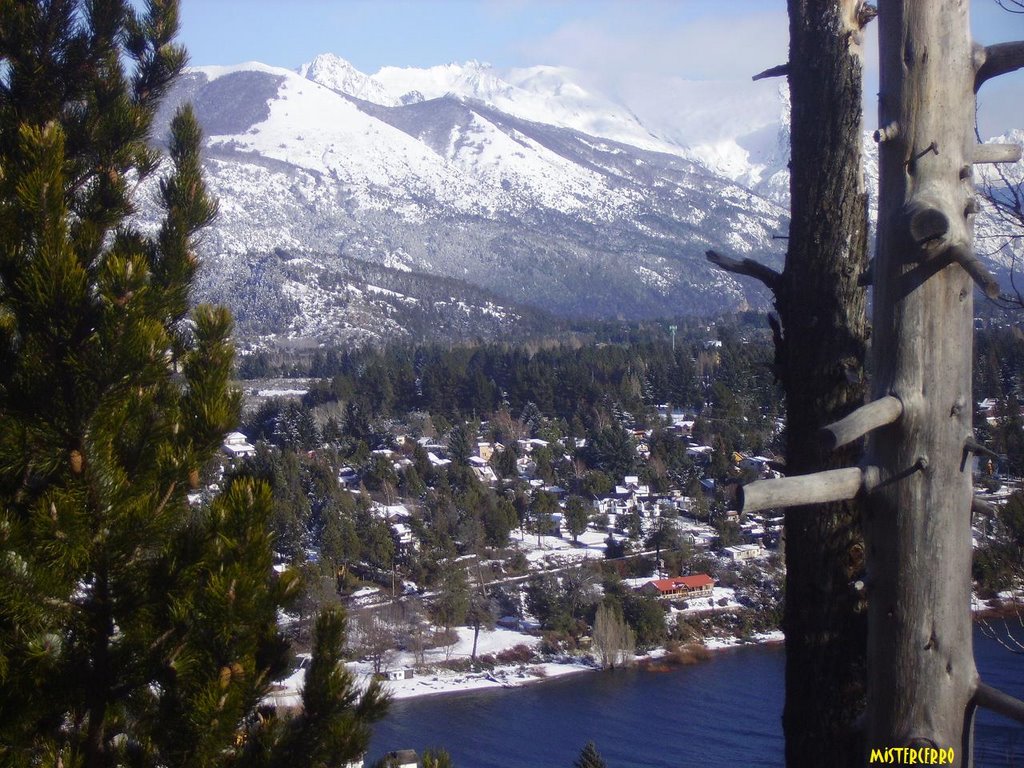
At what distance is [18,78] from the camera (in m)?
2.29

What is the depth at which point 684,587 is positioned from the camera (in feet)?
41.4

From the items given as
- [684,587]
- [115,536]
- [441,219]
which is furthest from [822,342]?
Answer: [441,219]

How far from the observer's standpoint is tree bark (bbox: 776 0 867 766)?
1.99m

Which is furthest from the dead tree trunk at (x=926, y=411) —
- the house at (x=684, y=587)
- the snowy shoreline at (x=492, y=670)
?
the house at (x=684, y=587)

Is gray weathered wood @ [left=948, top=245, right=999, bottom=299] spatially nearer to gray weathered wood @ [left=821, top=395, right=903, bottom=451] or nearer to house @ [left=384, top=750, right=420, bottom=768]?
gray weathered wood @ [left=821, top=395, right=903, bottom=451]

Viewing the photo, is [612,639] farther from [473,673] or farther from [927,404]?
[927,404]

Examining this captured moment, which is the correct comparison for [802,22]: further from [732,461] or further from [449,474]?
[449,474]

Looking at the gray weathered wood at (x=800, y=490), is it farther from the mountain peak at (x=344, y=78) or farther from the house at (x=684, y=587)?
the mountain peak at (x=344, y=78)

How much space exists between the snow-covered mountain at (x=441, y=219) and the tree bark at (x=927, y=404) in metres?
53.0

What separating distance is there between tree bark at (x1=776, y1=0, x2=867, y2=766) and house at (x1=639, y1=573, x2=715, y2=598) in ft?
35.1

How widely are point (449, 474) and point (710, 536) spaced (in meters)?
6.64

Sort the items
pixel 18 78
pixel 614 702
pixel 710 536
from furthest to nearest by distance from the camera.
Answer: pixel 710 536
pixel 614 702
pixel 18 78

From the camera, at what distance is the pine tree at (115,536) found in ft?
6.26

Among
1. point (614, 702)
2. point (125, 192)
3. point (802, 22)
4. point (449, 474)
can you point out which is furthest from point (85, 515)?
point (449, 474)
